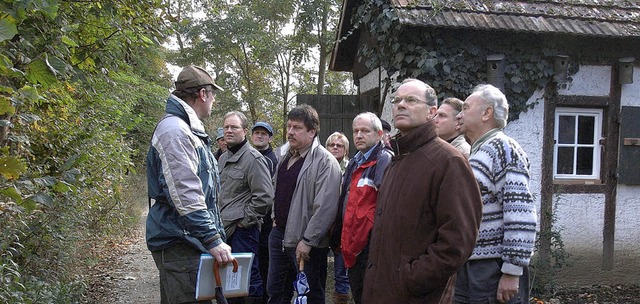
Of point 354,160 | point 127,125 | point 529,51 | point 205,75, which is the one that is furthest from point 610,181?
point 127,125

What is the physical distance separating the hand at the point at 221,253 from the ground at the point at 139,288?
3.37m

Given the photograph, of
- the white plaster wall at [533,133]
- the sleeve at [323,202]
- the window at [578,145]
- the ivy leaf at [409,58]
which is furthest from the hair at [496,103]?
the window at [578,145]

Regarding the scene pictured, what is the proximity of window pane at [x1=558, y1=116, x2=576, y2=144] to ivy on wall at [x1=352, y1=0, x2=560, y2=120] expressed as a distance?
0.61m

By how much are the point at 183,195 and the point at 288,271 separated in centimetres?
203

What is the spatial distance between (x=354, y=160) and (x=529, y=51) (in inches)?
142

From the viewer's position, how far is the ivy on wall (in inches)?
256

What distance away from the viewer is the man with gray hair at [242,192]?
485 centimetres

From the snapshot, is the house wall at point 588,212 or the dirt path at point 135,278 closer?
the dirt path at point 135,278

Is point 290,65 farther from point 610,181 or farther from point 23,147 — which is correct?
point 23,147

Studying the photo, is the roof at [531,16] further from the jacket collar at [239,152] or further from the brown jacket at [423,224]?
the brown jacket at [423,224]

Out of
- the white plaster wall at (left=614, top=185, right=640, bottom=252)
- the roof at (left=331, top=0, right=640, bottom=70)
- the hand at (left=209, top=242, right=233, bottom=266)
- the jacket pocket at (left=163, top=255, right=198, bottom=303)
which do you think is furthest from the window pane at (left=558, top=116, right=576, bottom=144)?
the jacket pocket at (left=163, top=255, right=198, bottom=303)

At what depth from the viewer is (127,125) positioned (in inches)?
456

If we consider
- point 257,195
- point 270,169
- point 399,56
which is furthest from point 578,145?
point 257,195

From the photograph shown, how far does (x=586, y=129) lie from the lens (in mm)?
7223
